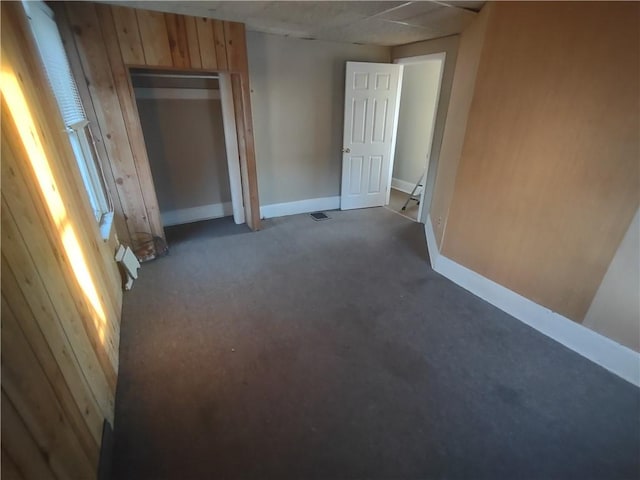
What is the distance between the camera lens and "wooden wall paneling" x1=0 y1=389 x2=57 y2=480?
0.78 m

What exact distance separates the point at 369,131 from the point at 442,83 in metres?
1.08

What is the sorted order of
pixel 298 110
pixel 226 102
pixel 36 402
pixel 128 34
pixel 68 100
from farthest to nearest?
pixel 298 110, pixel 226 102, pixel 128 34, pixel 68 100, pixel 36 402

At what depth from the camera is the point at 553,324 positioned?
2.14 m

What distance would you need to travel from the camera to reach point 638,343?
5.85ft

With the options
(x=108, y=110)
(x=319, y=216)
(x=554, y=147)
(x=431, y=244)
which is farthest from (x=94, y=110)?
(x=554, y=147)

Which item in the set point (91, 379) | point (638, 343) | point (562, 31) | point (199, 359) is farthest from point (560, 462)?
point (562, 31)

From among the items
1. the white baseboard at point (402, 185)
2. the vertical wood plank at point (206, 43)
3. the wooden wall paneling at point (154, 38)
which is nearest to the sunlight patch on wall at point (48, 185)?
the wooden wall paneling at point (154, 38)

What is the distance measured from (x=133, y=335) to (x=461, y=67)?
3679 mm

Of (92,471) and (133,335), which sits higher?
(92,471)

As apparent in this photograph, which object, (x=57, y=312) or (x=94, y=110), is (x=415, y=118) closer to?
(x=94, y=110)

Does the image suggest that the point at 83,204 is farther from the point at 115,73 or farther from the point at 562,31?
the point at 562,31

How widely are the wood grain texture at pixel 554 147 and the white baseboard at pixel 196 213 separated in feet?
10.1

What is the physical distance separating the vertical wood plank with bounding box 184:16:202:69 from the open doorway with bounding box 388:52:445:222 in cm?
319

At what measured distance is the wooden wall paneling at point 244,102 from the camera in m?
3.03
